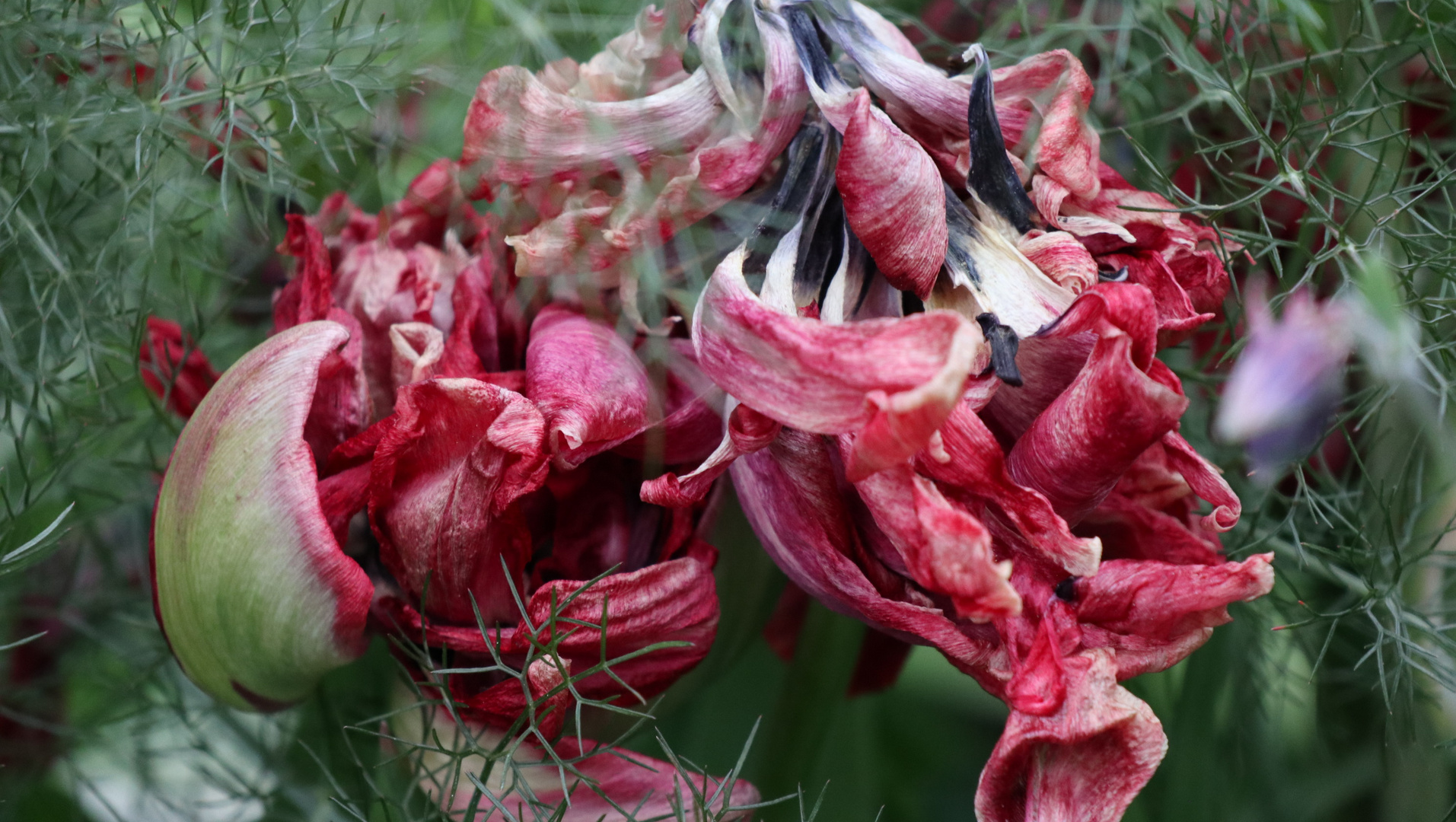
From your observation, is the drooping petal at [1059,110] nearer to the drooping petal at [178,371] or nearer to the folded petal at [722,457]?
the folded petal at [722,457]

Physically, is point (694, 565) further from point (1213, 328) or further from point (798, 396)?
point (1213, 328)

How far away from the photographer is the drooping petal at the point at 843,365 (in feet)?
0.76

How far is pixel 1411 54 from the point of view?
0.40m

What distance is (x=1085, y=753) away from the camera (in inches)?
10.7

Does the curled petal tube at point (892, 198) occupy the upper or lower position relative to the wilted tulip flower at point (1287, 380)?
upper

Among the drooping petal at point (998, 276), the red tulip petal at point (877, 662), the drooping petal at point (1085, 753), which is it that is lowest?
the red tulip petal at point (877, 662)

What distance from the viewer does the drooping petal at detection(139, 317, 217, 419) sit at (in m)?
0.39

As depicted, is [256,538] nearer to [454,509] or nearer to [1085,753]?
[454,509]

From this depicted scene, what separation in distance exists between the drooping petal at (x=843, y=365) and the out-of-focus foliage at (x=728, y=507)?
88 mm

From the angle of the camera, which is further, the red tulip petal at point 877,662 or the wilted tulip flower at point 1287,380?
the red tulip petal at point 877,662

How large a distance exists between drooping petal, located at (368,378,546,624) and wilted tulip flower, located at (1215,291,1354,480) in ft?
0.58

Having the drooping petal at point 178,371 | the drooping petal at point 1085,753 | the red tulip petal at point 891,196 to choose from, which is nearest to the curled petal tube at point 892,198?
the red tulip petal at point 891,196

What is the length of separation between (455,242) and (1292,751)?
1.59ft

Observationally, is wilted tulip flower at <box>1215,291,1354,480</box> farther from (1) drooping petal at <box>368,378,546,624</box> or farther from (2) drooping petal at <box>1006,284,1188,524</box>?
(1) drooping petal at <box>368,378,546,624</box>
